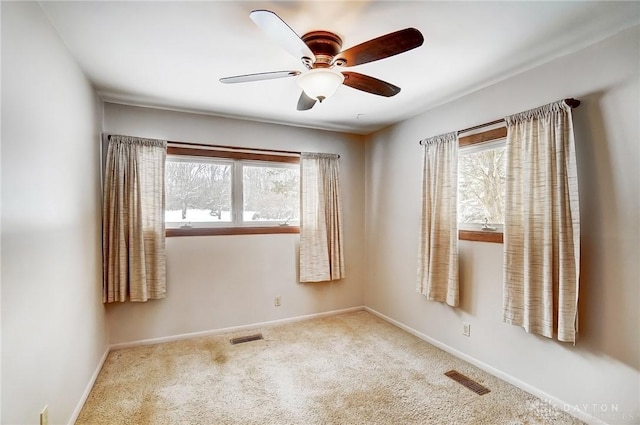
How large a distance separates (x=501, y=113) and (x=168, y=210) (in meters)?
3.27

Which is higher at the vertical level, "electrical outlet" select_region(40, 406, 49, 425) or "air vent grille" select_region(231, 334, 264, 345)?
"electrical outlet" select_region(40, 406, 49, 425)

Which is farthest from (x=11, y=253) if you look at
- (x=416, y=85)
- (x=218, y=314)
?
(x=416, y=85)

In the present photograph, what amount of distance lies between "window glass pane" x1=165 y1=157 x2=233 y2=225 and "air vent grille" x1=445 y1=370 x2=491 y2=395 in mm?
2657

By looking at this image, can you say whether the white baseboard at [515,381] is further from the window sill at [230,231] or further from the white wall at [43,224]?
the white wall at [43,224]

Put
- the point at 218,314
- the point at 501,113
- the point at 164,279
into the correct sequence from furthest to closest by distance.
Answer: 1. the point at 218,314
2. the point at 164,279
3. the point at 501,113

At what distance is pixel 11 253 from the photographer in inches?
52.1

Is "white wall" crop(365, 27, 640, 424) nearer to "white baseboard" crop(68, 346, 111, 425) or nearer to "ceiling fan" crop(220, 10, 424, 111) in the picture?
"ceiling fan" crop(220, 10, 424, 111)

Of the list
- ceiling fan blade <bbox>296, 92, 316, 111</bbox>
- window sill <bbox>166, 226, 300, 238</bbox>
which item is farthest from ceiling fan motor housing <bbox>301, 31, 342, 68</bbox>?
window sill <bbox>166, 226, 300, 238</bbox>

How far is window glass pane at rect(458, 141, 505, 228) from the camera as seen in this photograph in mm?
2625

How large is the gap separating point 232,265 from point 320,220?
1.17 m

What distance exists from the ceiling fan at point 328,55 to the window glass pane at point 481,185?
45.9 inches

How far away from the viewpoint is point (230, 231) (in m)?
3.49

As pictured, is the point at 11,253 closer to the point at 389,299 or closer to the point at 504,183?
the point at 504,183

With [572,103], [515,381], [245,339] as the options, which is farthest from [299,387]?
[572,103]
